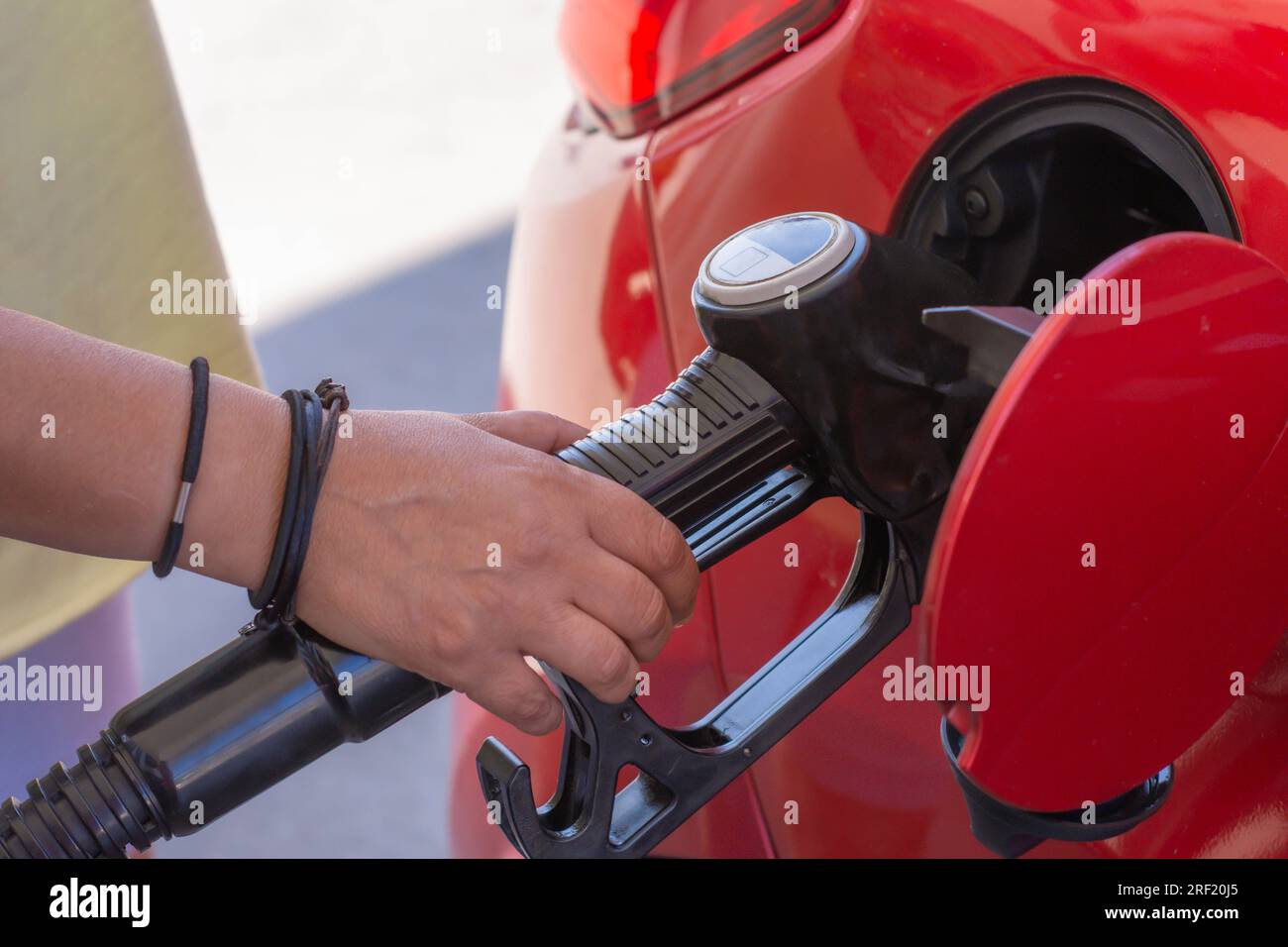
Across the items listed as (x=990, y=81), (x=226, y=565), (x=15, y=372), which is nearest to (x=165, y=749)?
(x=226, y=565)

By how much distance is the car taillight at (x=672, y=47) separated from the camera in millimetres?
1154

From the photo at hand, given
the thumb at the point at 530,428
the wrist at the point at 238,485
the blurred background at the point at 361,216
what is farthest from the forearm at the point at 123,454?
the blurred background at the point at 361,216

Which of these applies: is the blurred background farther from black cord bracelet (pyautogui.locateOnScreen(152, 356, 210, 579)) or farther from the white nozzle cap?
the white nozzle cap

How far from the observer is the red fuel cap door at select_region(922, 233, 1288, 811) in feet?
2.25

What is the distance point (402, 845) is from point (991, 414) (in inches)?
72.2

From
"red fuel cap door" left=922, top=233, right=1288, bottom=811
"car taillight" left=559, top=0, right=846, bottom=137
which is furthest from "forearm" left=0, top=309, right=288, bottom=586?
"car taillight" left=559, top=0, right=846, bottom=137

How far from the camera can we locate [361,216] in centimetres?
390

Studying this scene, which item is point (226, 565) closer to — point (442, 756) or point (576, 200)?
point (576, 200)

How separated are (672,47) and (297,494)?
1.89 ft

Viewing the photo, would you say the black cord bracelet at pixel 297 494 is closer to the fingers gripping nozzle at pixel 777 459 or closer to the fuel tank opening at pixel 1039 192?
the fingers gripping nozzle at pixel 777 459

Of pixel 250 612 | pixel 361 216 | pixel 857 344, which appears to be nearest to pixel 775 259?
pixel 857 344

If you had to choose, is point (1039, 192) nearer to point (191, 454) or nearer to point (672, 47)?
point (672, 47)

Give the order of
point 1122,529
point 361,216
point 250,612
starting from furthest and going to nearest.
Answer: point 361,216, point 250,612, point 1122,529

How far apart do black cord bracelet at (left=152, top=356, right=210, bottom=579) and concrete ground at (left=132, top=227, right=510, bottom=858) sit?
1.48 metres
